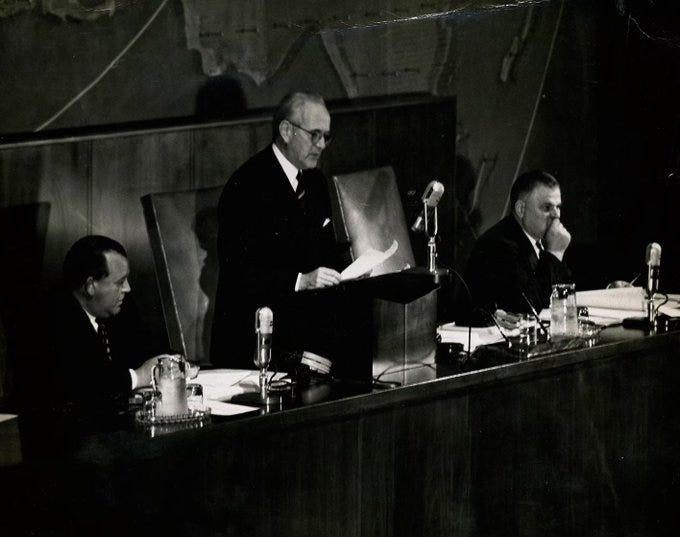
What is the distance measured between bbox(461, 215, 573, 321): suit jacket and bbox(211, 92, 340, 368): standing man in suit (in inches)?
22.3

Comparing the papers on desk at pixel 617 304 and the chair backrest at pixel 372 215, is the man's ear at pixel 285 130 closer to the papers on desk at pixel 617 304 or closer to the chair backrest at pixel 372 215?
the chair backrest at pixel 372 215

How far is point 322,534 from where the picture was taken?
7.97ft

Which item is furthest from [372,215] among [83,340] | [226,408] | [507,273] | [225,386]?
[226,408]

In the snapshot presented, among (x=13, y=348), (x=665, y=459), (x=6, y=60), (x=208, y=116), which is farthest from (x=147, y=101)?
(x=665, y=459)

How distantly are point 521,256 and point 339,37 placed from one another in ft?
4.84

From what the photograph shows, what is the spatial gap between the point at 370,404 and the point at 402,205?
2.72 meters

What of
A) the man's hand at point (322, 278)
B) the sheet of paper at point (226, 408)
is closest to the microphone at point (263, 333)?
the sheet of paper at point (226, 408)

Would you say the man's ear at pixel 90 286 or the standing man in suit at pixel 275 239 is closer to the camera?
the man's ear at pixel 90 286

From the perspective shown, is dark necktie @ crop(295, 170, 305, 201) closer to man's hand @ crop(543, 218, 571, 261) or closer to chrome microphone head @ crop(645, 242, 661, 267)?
man's hand @ crop(543, 218, 571, 261)

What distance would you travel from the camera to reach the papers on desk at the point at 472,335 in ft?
11.0

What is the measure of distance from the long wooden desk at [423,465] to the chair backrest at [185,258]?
1.22 metres

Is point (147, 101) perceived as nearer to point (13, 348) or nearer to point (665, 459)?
point (13, 348)

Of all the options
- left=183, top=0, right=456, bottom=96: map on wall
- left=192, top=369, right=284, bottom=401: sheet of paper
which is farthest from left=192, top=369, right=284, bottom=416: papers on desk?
left=183, top=0, right=456, bottom=96: map on wall

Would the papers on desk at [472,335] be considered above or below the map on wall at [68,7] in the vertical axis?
below
